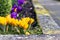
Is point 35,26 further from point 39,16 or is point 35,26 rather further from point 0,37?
point 0,37

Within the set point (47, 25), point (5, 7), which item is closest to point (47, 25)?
point (47, 25)

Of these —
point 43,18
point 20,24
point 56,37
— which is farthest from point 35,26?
point 56,37

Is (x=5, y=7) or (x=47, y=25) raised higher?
(x=5, y=7)

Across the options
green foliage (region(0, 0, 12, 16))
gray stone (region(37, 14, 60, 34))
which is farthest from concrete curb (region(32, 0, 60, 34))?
green foliage (region(0, 0, 12, 16))

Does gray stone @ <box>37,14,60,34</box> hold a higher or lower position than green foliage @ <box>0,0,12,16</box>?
lower

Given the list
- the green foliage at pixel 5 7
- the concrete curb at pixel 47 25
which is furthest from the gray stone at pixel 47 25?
the green foliage at pixel 5 7

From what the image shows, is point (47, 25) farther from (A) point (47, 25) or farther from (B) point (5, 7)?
(B) point (5, 7)

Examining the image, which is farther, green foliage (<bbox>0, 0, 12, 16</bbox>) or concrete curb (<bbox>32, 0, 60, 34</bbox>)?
green foliage (<bbox>0, 0, 12, 16</bbox>)

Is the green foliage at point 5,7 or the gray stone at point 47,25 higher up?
the green foliage at point 5,7

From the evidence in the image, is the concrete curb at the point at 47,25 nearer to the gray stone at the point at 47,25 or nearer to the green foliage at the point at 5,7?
the gray stone at the point at 47,25

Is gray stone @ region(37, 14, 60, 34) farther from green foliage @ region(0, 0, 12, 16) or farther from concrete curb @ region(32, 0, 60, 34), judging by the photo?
green foliage @ region(0, 0, 12, 16)

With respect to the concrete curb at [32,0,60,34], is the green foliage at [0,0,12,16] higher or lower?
higher

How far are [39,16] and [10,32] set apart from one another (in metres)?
0.83

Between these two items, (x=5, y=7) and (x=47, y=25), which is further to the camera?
(x=5, y=7)
